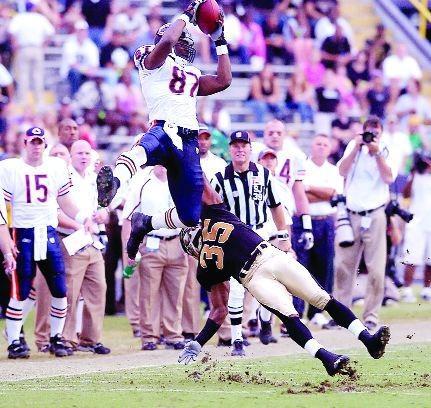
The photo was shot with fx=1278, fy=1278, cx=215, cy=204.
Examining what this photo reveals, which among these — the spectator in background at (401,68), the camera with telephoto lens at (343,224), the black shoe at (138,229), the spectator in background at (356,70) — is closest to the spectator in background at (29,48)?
the spectator in background at (356,70)

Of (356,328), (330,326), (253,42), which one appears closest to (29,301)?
(330,326)

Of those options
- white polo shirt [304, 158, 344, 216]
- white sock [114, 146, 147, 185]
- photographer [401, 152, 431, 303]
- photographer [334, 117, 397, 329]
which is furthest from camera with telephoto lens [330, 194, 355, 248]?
white sock [114, 146, 147, 185]

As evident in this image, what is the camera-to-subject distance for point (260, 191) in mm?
11594

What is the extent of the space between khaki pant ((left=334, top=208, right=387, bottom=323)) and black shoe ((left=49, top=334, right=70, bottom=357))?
137 inches

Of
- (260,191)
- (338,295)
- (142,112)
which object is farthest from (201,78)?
(142,112)

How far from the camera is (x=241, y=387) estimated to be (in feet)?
30.5

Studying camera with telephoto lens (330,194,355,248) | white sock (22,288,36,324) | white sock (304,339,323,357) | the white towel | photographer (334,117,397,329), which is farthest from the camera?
camera with telephoto lens (330,194,355,248)

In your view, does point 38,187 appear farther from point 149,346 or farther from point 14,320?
point 149,346

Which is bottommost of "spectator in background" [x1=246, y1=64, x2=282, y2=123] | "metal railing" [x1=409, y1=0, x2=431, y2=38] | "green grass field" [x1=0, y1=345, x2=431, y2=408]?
"green grass field" [x1=0, y1=345, x2=431, y2=408]

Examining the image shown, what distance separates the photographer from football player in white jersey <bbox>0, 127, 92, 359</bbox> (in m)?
11.8

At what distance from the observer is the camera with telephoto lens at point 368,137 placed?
1322 cm

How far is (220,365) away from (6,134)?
705 cm

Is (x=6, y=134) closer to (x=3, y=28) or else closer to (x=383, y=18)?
(x=3, y=28)

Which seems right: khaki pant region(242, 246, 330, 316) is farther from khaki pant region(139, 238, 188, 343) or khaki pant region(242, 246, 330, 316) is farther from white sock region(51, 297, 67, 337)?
khaki pant region(139, 238, 188, 343)
